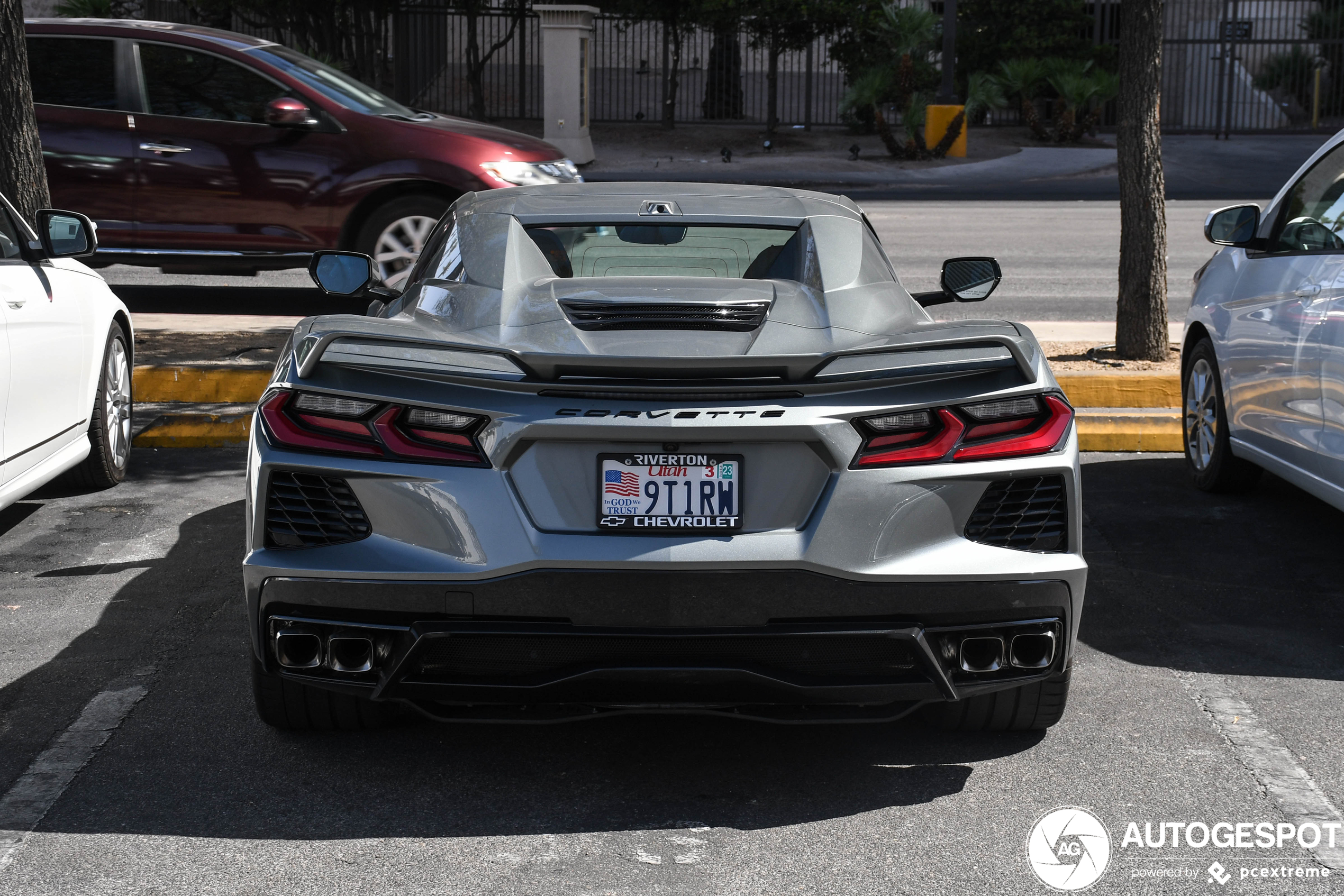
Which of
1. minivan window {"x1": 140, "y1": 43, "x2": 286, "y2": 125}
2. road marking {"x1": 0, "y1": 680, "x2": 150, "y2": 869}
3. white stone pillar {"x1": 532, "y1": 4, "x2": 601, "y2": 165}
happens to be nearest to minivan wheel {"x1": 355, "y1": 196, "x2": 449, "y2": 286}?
minivan window {"x1": 140, "y1": 43, "x2": 286, "y2": 125}

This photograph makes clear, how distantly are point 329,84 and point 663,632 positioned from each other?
8569 mm

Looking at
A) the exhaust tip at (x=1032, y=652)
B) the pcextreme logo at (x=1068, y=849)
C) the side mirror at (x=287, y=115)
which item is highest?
the side mirror at (x=287, y=115)

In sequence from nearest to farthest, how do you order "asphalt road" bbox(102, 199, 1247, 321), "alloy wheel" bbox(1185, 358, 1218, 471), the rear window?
1. the rear window
2. "alloy wheel" bbox(1185, 358, 1218, 471)
3. "asphalt road" bbox(102, 199, 1247, 321)

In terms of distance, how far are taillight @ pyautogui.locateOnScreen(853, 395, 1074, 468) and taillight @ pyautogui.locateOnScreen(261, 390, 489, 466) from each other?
0.92m

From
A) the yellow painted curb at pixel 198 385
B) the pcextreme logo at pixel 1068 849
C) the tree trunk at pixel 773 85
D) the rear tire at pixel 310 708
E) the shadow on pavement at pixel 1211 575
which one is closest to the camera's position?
the pcextreme logo at pixel 1068 849

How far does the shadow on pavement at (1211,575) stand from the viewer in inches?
193

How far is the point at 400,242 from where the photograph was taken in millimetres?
10508

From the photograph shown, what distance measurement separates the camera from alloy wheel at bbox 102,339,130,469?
6656 millimetres

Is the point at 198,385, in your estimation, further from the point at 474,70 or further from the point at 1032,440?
the point at 474,70

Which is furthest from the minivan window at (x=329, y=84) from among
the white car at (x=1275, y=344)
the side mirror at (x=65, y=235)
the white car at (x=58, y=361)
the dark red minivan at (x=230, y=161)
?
the white car at (x=1275, y=344)

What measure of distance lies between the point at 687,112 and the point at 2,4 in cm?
3028

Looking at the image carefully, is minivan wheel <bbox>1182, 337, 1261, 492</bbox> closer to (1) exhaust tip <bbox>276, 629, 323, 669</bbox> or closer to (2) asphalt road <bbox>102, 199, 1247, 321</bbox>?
(2) asphalt road <bbox>102, 199, 1247, 321</bbox>

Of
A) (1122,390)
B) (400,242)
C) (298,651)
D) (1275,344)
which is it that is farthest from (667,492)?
(400,242)

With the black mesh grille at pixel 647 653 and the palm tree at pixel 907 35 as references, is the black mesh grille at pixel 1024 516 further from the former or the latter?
the palm tree at pixel 907 35
